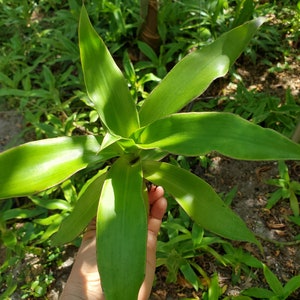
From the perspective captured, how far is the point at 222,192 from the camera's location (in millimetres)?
1909

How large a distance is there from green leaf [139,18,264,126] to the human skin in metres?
0.38

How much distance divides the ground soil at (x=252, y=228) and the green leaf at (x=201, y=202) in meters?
0.69

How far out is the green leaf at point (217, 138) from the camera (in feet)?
2.98

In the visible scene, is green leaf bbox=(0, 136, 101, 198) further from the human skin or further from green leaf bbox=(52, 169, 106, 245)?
the human skin

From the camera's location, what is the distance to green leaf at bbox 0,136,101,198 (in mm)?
989

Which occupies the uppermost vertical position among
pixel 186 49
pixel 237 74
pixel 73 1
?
pixel 73 1

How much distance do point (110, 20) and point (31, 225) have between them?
4.67 ft

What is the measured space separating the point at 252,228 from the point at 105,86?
3.54 feet

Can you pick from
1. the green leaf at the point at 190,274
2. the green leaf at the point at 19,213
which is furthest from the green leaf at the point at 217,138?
the green leaf at the point at 19,213

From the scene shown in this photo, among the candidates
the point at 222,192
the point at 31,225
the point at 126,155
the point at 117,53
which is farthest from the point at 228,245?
the point at 117,53

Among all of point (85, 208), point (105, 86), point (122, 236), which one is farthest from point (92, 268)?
point (105, 86)

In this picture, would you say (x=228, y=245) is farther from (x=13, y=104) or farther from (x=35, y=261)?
(x=13, y=104)

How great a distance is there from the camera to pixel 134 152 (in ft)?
3.86

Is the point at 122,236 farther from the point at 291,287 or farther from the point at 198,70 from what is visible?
the point at 291,287
